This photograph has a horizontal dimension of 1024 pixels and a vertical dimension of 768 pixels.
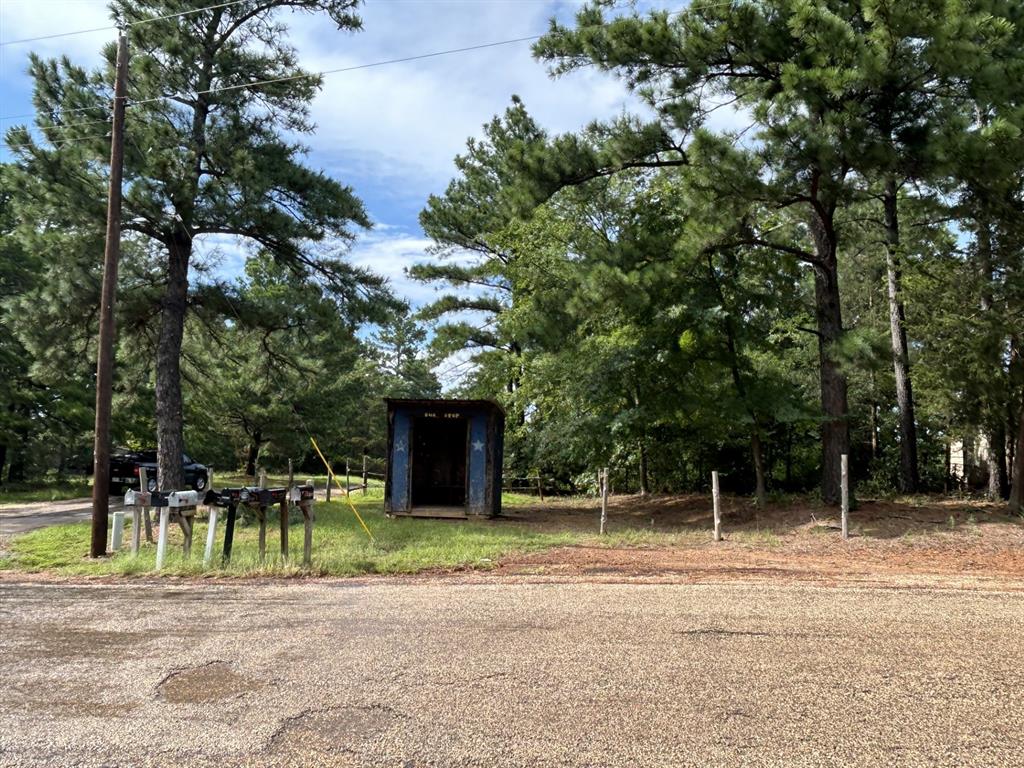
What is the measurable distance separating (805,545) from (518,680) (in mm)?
8082

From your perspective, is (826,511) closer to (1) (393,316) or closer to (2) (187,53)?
(1) (393,316)

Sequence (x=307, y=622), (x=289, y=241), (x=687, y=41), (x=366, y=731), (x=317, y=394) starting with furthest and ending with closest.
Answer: (x=317, y=394)
(x=289, y=241)
(x=687, y=41)
(x=307, y=622)
(x=366, y=731)

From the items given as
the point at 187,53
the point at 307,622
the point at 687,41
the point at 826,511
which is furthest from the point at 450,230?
the point at 307,622

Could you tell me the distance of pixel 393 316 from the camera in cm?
1617

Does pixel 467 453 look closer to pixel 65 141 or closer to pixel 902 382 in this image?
pixel 65 141

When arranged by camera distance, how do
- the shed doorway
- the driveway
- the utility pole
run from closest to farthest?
the utility pole → the driveway → the shed doorway

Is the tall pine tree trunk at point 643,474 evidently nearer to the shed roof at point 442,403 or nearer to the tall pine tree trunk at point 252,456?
the shed roof at point 442,403

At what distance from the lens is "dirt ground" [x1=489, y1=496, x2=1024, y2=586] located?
811cm

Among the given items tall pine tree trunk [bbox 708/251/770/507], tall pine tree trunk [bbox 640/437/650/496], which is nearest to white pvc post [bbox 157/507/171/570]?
tall pine tree trunk [bbox 708/251/770/507]

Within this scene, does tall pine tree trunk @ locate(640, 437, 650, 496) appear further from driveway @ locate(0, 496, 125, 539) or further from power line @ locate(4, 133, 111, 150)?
power line @ locate(4, 133, 111, 150)

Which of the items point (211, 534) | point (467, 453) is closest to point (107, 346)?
point (211, 534)

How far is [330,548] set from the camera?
995 centimetres

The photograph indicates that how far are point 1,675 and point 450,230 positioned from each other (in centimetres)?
2392

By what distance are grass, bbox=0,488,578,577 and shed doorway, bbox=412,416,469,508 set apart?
12.6ft
